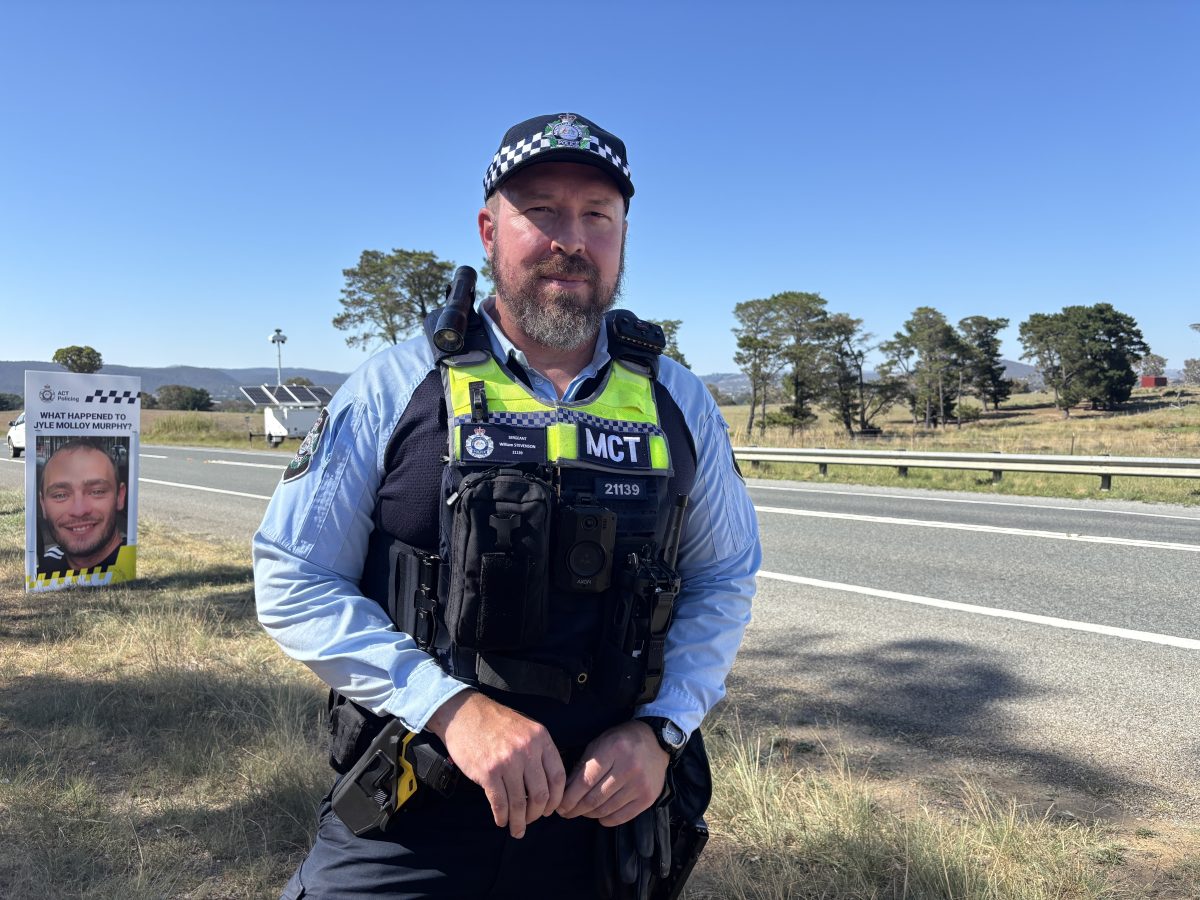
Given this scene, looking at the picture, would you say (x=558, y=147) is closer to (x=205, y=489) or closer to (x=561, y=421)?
(x=561, y=421)

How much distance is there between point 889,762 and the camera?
12.1ft

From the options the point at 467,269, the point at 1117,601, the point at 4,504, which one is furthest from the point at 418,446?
the point at 4,504

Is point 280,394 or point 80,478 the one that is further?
point 280,394

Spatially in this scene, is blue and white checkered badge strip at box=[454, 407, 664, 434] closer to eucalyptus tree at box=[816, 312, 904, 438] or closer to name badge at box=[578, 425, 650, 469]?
name badge at box=[578, 425, 650, 469]

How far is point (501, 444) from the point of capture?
1.61 metres

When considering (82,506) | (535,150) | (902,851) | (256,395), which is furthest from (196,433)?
(535,150)

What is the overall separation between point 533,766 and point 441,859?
31 cm

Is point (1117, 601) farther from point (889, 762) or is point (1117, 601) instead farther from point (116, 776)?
point (116, 776)

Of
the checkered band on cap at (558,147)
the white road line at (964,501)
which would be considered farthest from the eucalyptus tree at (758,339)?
the checkered band on cap at (558,147)

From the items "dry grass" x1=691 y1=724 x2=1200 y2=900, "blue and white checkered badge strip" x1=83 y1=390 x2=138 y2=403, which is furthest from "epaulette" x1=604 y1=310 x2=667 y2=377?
"blue and white checkered badge strip" x1=83 y1=390 x2=138 y2=403

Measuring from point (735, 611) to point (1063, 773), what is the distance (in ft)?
8.62

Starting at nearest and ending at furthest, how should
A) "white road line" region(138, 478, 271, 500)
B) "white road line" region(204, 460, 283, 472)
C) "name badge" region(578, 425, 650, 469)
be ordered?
"name badge" region(578, 425, 650, 469), "white road line" region(138, 478, 271, 500), "white road line" region(204, 460, 283, 472)

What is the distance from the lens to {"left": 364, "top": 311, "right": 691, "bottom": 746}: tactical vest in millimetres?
1488

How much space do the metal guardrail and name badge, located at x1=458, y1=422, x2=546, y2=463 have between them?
40.6ft
